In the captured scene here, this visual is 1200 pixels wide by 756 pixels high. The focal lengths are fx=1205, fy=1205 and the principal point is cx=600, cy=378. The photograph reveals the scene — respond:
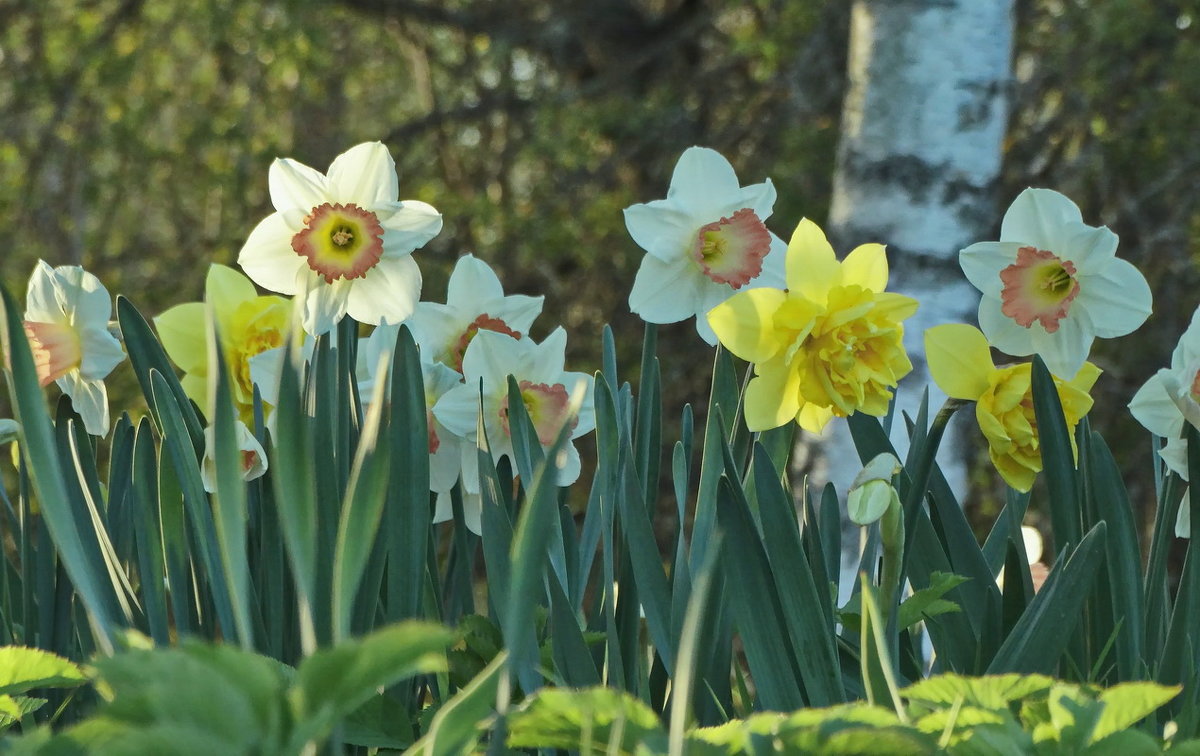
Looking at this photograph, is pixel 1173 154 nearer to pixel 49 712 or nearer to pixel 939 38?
pixel 939 38

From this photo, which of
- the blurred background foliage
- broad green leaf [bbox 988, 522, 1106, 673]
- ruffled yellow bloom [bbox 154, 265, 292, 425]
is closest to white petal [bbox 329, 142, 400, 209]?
ruffled yellow bloom [bbox 154, 265, 292, 425]

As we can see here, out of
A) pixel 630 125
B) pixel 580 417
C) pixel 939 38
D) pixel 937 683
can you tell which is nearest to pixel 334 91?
pixel 630 125

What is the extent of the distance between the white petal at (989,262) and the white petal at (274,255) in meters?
0.42

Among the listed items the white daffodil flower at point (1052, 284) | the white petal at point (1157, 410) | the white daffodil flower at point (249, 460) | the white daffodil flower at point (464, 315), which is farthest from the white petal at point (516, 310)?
the white petal at point (1157, 410)

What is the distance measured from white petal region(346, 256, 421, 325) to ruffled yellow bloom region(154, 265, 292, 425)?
101 millimetres

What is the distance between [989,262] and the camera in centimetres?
77

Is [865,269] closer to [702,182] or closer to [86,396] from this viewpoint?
[702,182]

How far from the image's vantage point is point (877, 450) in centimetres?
79

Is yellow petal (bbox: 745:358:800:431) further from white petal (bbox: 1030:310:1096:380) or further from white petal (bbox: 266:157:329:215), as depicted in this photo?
white petal (bbox: 266:157:329:215)

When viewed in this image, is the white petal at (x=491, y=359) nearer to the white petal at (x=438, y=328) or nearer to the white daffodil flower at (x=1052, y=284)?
the white petal at (x=438, y=328)

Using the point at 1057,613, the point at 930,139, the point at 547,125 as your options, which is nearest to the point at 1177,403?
the point at 1057,613

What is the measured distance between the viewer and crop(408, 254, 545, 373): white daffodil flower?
2.86 ft

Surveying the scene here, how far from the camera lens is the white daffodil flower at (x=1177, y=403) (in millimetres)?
719

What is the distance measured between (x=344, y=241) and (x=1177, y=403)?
52 cm
